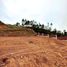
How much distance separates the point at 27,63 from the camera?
16.9m

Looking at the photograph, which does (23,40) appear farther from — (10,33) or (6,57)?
(10,33)

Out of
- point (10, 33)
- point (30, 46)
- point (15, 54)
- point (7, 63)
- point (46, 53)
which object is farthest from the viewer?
point (10, 33)

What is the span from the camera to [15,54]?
58.4 feet

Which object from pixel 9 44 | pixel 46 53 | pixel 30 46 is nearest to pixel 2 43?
pixel 9 44

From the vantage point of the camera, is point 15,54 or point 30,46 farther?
point 30,46

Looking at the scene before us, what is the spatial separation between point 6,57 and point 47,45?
7072 millimetres

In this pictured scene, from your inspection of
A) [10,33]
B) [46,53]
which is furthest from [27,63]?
[10,33]

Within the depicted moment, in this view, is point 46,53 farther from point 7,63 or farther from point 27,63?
point 7,63

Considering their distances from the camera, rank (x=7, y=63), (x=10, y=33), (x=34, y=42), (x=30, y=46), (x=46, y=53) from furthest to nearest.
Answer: (x=10, y=33) < (x=34, y=42) < (x=30, y=46) < (x=46, y=53) < (x=7, y=63)

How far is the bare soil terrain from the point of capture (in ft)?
54.6

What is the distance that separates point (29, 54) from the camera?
60.4ft

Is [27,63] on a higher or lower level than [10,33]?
lower

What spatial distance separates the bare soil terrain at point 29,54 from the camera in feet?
54.6

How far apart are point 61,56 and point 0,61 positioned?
6.41 metres
